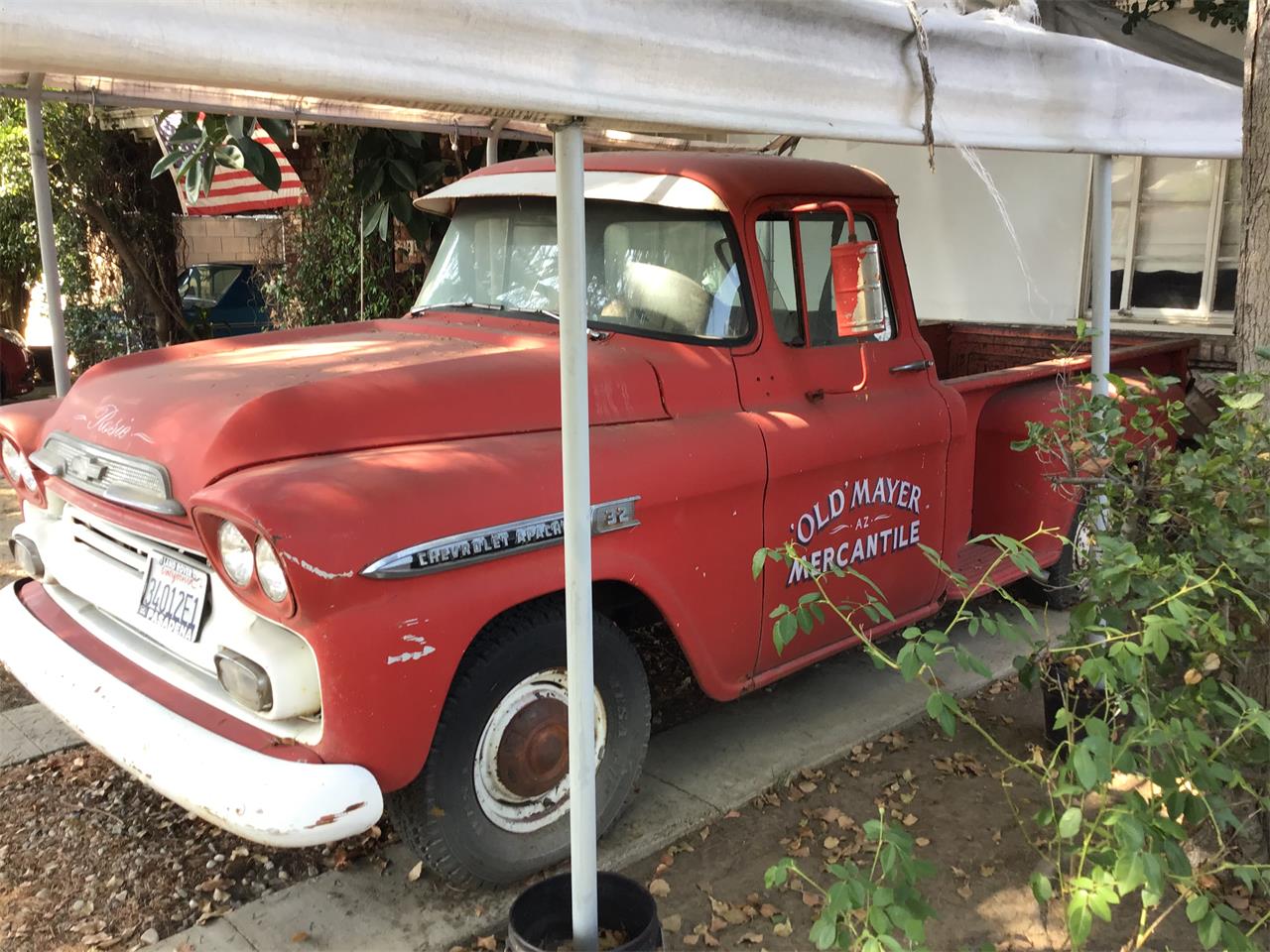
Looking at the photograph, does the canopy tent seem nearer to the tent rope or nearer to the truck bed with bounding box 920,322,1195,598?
the tent rope

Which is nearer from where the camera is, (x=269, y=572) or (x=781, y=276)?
(x=269, y=572)

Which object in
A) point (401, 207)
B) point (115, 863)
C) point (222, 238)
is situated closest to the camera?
point (115, 863)

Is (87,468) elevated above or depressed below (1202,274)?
below

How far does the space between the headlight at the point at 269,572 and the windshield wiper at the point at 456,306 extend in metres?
1.62

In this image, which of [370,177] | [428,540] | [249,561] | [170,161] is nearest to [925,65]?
[428,540]

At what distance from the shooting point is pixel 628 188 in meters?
3.50

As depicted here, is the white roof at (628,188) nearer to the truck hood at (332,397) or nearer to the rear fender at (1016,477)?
the truck hood at (332,397)

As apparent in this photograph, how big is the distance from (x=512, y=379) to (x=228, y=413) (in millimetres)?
794

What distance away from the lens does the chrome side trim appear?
2.38m

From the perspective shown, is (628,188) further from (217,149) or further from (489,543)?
(217,149)

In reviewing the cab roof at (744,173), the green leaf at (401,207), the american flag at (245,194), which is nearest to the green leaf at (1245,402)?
the cab roof at (744,173)

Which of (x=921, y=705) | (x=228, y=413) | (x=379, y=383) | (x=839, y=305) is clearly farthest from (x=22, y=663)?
(x=921, y=705)

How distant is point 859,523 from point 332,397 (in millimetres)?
1864

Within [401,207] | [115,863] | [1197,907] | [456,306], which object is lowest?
[115,863]
